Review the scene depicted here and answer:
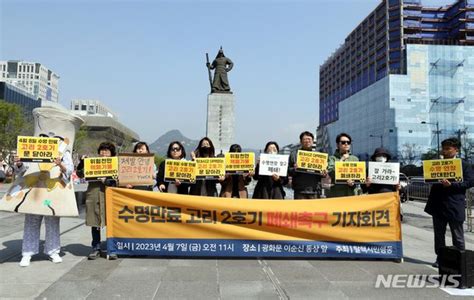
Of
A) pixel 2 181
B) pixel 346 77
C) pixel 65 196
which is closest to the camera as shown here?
pixel 65 196

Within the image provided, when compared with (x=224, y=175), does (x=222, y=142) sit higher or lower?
higher

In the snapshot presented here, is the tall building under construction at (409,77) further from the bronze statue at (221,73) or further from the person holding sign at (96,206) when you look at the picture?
the person holding sign at (96,206)

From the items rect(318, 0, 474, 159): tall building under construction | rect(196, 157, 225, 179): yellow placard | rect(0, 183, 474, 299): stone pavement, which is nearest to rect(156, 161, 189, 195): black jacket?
rect(196, 157, 225, 179): yellow placard

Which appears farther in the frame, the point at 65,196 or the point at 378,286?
the point at 65,196

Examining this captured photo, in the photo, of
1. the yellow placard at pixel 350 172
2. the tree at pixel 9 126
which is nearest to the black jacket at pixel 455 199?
the yellow placard at pixel 350 172

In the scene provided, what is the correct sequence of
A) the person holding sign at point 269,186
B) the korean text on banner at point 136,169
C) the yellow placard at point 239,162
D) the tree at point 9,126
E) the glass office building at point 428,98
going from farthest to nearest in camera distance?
the glass office building at point 428,98, the tree at point 9,126, the person holding sign at point 269,186, the yellow placard at point 239,162, the korean text on banner at point 136,169

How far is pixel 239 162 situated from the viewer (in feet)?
22.4

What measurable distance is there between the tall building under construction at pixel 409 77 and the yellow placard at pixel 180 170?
50.9 metres

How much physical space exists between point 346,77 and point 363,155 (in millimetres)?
40142

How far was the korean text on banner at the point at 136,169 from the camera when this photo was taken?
20.8 feet

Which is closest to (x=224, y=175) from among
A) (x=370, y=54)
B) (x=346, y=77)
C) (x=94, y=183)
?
(x=94, y=183)

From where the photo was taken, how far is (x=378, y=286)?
4.96m

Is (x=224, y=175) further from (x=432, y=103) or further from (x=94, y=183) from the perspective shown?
(x=432, y=103)

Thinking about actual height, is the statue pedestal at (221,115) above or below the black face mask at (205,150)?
above
